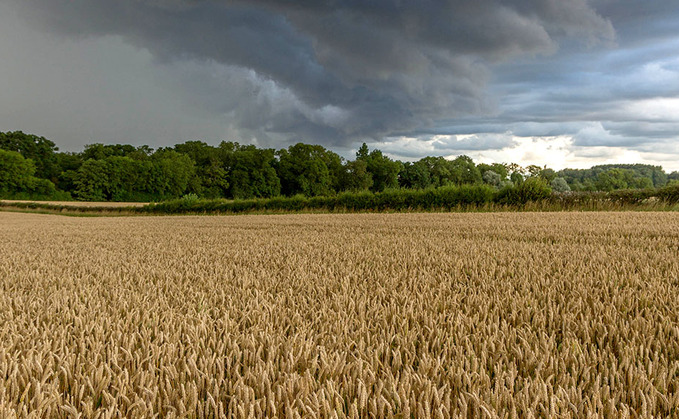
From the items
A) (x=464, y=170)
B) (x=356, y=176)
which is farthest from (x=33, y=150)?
(x=464, y=170)

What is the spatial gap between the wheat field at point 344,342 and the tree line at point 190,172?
199 ft

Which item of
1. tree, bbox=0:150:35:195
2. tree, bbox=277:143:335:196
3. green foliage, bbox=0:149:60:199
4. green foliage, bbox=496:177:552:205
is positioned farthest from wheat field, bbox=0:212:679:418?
tree, bbox=0:150:35:195

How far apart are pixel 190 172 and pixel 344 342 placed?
7774 cm

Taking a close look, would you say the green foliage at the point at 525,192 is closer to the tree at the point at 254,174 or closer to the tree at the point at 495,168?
the tree at the point at 254,174

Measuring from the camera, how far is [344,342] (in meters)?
1.40

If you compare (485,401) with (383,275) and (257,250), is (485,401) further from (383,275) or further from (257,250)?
(257,250)

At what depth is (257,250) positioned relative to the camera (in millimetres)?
4090

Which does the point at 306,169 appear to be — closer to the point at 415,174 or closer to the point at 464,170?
the point at 415,174

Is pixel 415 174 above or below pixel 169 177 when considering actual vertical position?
above

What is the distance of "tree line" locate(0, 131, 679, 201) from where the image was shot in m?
64.5

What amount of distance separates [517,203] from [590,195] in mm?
2805

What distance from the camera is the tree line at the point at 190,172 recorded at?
64.5 metres

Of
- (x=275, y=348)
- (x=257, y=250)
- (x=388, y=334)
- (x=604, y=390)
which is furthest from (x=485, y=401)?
(x=257, y=250)

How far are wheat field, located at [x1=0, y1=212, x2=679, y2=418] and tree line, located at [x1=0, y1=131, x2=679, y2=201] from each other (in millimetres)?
60789
